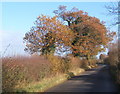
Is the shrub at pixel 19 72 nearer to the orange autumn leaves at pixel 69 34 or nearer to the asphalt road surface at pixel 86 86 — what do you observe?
the asphalt road surface at pixel 86 86

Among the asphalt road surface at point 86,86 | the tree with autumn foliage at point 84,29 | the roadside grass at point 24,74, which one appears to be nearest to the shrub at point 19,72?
the roadside grass at point 24,74

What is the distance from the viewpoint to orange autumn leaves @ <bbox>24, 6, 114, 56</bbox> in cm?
3219

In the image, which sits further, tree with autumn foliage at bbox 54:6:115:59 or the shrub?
tree with autumn foliage at bbox 54:6:115:59

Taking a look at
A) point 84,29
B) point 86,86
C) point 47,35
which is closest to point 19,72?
point 86,86

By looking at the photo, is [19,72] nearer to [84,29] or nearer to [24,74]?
[24,74]

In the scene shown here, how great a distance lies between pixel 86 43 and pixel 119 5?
28.7 meters

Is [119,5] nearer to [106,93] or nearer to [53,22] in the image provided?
[106,93]

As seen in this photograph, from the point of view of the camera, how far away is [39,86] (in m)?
15.3

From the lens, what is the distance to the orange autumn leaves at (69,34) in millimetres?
32188

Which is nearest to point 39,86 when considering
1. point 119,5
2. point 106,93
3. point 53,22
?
point 106,93

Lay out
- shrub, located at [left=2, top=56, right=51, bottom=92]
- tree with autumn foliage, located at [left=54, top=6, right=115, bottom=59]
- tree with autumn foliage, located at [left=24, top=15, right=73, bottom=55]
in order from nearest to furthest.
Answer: shrub, located at [left=2, top=56, right=51, bottom=92] → tree with autumn foliage, located at [left=24, top=15, right=73, bottom=55] → tree with autumn foliage, located at [left=54, top=6, right=115, bottom=59]

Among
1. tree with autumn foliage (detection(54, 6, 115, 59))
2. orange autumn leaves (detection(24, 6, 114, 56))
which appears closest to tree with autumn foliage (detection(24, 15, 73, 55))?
orange autumn leaves (detection(24, 6, 114, 56))

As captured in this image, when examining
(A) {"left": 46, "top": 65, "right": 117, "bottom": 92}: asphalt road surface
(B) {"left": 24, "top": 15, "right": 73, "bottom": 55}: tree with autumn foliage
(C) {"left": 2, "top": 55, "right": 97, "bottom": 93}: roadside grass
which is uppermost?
(B) {"left": 24, "top": 15, "right": 73, "bottom": 55}: tree with autumn foliage

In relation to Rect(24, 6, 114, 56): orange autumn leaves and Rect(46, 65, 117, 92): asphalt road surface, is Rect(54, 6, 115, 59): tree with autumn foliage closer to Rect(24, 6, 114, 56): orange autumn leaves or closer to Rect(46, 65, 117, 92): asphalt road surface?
Rect(24, 6, 114, 56): orange autumn leaves
